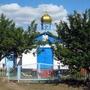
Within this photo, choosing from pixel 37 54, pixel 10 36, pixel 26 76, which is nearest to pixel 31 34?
pixel 10 36

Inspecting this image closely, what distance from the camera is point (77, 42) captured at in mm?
25625

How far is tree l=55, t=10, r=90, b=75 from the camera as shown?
25141mm

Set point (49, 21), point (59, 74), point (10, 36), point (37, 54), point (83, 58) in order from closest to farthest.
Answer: point (83, 58)
point (59, 74)
point (10, 36)
point (37, 54)
point (49, 21)

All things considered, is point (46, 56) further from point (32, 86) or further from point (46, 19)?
point (32, 86)

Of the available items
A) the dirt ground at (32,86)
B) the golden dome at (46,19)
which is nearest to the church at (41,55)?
the golden dome at (46,19)

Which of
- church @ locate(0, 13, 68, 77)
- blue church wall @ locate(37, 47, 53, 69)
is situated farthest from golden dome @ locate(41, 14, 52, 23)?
blue church wall @ locate(37, 47, 53, 69)

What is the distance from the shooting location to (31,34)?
33.3 metres

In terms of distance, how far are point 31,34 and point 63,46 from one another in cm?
746

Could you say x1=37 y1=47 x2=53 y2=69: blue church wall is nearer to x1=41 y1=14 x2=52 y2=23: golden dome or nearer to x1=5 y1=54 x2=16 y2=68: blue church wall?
x1=5 y1=54 x2=16 y2=68: blue church wall

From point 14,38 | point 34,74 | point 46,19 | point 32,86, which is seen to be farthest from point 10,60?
point 32,86

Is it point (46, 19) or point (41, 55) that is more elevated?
point (46, 19)

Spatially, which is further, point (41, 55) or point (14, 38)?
point (41, 55)

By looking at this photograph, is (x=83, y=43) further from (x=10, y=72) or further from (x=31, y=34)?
(x=31, y=34)

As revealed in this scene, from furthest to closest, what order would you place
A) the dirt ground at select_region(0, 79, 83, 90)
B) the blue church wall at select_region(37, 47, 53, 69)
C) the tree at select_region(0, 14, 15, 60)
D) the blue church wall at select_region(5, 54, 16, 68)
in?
1. the blue church wall at select_region(37, 47, 53, 69)
2. the blue church wall at select_region(5, 54, 16, 68)
3. the tree at select_region(0, 14, 15, 60)
4. the dirt ground at select_region(0, 79, 83, 90)
